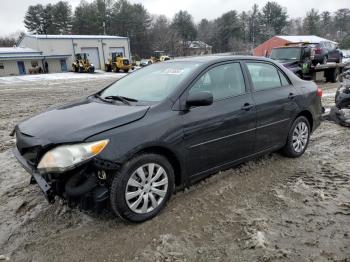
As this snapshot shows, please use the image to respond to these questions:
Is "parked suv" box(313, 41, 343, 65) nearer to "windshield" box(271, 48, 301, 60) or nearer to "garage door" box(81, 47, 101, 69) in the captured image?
"windshield" box(271, 48, 301, 60)

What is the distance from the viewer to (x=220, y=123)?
149 inches

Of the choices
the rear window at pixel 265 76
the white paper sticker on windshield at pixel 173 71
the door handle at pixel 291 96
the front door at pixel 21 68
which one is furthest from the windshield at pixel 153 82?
the front door at pixel 21 68

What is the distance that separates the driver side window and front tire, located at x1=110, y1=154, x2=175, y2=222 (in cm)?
102

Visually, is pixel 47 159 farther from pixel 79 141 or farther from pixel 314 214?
pixel 314 214

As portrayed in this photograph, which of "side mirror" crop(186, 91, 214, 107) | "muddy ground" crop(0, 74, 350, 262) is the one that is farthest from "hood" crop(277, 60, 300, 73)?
"side mirror" crop(186, 91, 214, 107)

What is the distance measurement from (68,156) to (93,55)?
1764 inches

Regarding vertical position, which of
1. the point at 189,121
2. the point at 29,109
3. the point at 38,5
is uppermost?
the point at 38,5

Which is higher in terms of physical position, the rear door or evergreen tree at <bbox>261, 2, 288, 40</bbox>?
evergreen tree at <bbox>261, 2, 288, 40</bbox>

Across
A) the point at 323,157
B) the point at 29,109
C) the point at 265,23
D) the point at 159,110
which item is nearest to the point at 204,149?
the point at 159,110

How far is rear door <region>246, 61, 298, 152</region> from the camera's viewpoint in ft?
14.2

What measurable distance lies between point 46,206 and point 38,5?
73807mm

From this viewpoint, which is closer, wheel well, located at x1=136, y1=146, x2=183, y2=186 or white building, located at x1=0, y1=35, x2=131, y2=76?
wheel well, located at x1=136, y1=146, x2=183, y2=186

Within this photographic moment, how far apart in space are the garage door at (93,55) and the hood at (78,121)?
142 ft

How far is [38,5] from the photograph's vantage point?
67.1 m
